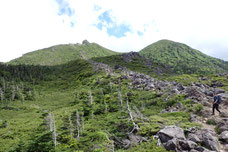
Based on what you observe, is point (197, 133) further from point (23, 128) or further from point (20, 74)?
point (20, 74)

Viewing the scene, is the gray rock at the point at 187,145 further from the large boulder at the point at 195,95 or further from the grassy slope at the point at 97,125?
the large boulder at the point at 195,95

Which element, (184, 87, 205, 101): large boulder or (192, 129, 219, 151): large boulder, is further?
(184, 87, 205, 101): large boulder

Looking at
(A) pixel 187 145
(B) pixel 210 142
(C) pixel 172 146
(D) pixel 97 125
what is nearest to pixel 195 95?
(B) pixel 210 142

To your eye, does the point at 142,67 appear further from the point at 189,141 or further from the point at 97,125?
the point at 189,141

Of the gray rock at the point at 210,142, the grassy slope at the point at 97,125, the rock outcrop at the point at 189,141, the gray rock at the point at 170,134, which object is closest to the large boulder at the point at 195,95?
the grassy slope at the point at 97,125

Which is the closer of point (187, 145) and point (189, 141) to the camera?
point (187, 145)

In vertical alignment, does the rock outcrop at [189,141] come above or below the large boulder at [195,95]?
below

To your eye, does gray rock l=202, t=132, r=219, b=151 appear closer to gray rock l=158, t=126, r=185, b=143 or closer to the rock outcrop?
the rock outcrop

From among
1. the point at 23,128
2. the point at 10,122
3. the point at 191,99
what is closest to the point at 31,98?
the point at 10,122

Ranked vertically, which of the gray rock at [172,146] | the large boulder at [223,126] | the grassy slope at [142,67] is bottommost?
the gray rock at [172,146]

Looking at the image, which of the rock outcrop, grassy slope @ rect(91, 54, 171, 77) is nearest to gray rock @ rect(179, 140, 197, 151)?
the rock outcrop

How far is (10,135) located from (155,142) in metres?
36.2

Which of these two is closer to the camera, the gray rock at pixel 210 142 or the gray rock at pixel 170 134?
the gray rock at pixel 210 142

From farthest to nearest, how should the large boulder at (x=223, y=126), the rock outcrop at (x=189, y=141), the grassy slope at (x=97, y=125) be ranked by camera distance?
the grassy slope at (x=97, y=125), the large boulder at (x=223, y=126), the rock outcrop at (x=189, y=141)
